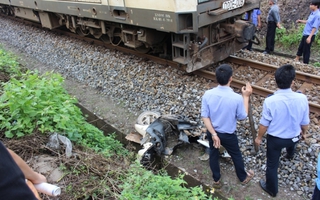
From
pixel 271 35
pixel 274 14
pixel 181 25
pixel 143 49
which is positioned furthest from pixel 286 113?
pixel 271 35

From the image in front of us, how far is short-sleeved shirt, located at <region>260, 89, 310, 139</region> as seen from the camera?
3.12m

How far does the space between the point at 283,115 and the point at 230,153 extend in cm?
89

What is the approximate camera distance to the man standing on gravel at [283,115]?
3.10 meters

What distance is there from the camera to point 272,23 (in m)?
8.98

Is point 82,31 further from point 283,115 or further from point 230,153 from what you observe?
point 283,115

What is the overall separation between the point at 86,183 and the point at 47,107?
4.90 ft

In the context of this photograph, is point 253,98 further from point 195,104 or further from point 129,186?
point 129,186

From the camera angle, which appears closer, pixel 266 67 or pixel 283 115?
pixel 283 115

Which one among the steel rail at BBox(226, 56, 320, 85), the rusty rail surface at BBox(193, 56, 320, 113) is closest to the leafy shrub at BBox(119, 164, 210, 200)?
the rusty rail surface at BBox(193, 56, 320, 113)

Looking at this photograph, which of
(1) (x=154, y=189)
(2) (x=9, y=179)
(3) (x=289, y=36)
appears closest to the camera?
(2) (x=9, y=179)

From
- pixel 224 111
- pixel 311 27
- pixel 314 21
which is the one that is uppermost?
pixel 224 111

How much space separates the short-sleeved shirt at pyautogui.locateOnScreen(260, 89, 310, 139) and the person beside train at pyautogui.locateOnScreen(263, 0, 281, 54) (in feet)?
21.3

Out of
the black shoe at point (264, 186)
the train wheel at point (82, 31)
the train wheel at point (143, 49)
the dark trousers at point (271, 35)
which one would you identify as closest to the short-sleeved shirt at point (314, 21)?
the dark trousers at point (271, 35)

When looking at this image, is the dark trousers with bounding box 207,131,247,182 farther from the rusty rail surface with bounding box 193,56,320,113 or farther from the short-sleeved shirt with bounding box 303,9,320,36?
the short-sleeved shirt with bounding box 303,9,320,36
